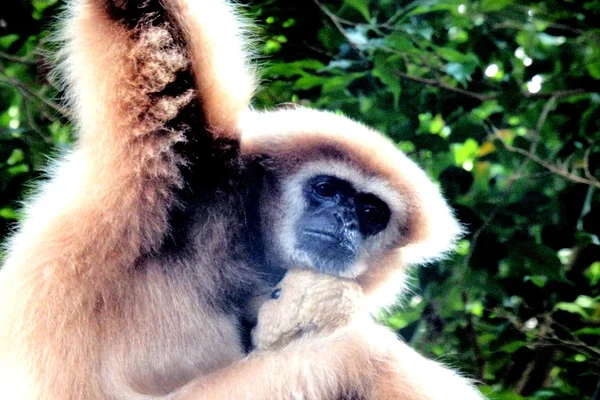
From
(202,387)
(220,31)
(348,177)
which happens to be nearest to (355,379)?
(202,387)

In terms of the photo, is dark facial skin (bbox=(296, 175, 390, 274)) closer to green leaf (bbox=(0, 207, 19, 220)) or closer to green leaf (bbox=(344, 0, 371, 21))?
green leaf (bbox=(344, 0, 371, 21))

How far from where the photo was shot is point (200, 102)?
2.91 metres

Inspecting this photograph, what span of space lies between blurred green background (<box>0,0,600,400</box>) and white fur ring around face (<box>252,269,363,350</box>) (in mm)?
1691

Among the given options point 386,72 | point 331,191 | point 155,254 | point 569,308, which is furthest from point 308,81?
point 569,308

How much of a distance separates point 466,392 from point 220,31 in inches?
71.6

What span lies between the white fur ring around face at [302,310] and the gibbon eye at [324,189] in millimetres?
664

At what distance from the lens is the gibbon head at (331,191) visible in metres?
3.40

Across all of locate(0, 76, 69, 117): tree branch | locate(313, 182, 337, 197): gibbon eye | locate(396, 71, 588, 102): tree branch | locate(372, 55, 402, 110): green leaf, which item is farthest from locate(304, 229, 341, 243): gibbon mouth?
locate(0, 76, 69, 117): tree branch

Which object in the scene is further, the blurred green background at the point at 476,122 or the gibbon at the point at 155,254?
the blurred green background at the point at 476,122

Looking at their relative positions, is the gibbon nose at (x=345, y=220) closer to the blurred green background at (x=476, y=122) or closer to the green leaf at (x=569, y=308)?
the blurred green background at (x=476, y=122)

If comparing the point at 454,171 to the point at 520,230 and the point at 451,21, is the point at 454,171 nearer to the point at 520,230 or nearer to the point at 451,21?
the point at 520,230

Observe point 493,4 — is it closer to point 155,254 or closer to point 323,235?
point 323,235

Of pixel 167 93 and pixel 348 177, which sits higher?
pixel 167 93

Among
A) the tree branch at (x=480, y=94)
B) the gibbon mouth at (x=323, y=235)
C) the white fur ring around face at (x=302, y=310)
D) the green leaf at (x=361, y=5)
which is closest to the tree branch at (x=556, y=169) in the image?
the tree branch at (x=480, y=94)
